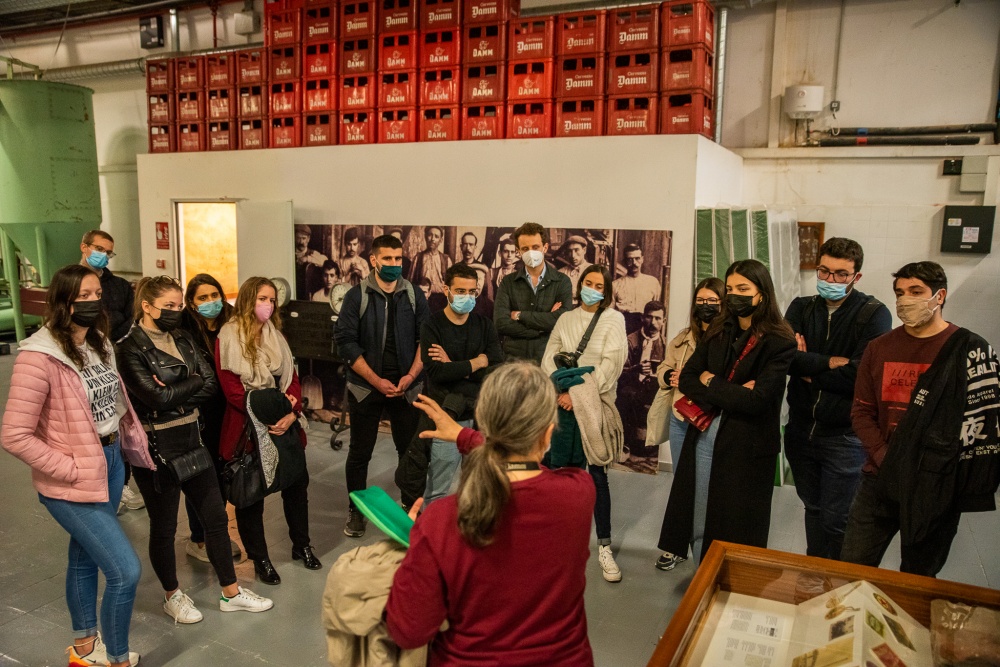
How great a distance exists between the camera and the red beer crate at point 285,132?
658 centimetres

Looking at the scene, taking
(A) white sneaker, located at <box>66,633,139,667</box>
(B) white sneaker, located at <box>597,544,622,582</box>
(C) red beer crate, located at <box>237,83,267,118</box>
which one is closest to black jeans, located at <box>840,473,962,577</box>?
(B) white sneaker, located at <box>597,544,622,582</box>

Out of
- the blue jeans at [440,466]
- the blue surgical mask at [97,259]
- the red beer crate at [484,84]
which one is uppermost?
the red beer crate at [484,84]

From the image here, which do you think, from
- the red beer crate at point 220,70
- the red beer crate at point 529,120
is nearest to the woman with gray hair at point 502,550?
the red beer crate at point 529,120

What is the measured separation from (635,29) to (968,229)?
2.85 m

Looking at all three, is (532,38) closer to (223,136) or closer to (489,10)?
(489,10)

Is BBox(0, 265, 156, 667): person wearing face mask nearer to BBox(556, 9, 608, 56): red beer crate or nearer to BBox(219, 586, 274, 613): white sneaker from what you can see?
BBox(219, 586, 274, 613): white sneaker

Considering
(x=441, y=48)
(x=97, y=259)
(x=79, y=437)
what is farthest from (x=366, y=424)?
(x=441, y=48)

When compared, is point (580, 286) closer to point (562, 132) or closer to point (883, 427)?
point (883, 427)

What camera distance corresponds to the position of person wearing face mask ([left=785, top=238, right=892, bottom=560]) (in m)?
3.27

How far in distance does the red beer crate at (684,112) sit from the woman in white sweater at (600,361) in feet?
6.37

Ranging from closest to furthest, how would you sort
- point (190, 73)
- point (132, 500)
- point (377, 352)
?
point (377, 352) → point (132, 500) → point (190, 73)

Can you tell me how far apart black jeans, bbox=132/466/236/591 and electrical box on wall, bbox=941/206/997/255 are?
528 cm

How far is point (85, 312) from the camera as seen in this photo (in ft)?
8.82

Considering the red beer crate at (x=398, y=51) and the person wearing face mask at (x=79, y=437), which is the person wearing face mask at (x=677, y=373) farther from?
the red beer crate at (x=398, y=51)
